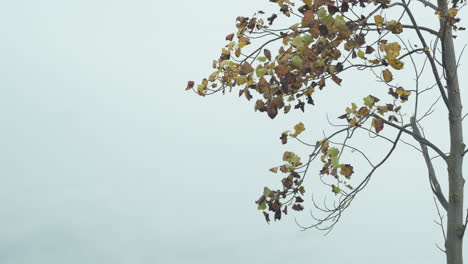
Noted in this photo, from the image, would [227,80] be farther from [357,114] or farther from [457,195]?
[457,195]

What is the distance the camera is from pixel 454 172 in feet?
22.3

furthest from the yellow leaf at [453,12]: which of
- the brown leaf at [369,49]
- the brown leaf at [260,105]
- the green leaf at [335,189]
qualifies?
the brown leaf at [260,105]

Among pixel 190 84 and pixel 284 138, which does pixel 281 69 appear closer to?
pixel 284 138

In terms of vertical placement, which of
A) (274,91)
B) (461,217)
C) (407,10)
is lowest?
(461,217)

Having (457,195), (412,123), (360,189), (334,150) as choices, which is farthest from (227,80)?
(457,195)

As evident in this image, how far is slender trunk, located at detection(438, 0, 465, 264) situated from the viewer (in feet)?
22.3

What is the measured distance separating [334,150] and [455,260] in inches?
83.1

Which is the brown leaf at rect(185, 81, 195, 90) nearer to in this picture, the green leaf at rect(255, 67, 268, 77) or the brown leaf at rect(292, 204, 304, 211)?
the green leaf at rect(255, 67, 268, 77)

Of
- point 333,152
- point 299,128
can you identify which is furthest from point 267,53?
point 333,152

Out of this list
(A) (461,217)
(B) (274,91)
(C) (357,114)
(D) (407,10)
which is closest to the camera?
(B) (274,91)

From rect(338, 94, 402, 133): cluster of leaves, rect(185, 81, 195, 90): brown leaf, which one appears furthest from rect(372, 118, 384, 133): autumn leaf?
→ rect(185, 81, 195, 90): brown leaf

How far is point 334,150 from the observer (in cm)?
601

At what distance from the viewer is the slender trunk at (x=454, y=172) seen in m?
6.79

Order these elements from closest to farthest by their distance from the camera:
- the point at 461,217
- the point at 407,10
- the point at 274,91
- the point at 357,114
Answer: the point at 274,91
the point at 357,114
the point at 407,10
the point at 461,217
